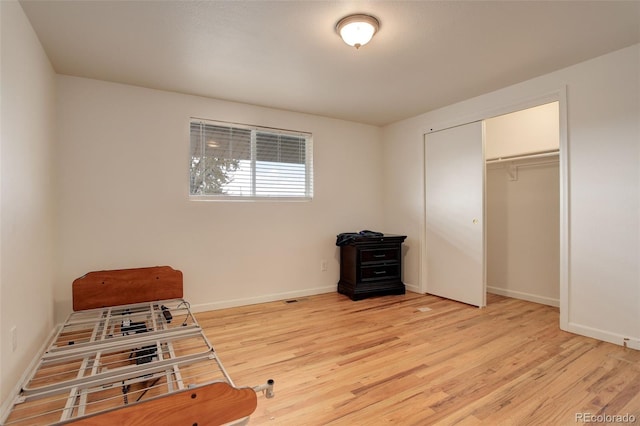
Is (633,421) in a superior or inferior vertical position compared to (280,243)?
inferior

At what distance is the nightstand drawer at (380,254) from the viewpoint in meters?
4.04

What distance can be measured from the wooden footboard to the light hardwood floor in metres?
0.43

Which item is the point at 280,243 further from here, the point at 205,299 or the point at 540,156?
the point at 540,156

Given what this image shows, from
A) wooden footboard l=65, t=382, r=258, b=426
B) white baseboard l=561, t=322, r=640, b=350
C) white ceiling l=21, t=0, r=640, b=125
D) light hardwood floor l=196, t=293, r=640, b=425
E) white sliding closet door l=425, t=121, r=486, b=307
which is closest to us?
wooden footboard l=65, t=382, r=258, b=426

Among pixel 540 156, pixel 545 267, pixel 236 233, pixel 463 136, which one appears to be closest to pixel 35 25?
pixel 236 233

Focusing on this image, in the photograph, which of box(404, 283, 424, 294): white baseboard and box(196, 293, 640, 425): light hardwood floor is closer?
box(196, 293, 640, 425): light hardwood floor

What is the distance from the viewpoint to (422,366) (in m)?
2.22

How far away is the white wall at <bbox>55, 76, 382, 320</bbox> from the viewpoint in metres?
2.98

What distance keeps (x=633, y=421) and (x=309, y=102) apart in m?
3.60

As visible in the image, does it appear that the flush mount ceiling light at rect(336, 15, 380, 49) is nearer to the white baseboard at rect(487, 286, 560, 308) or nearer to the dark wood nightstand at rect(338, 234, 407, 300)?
the dark wood nightstand at rect(338, 234, 407, 300)

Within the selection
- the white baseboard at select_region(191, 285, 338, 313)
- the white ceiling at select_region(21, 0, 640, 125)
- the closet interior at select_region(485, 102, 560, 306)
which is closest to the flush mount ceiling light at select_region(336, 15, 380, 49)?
the white ceiling at select_region(21, 0, 640, 125)

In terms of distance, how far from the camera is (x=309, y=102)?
3732 mm

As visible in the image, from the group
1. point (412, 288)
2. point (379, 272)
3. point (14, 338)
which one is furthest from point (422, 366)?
point (14, 338)

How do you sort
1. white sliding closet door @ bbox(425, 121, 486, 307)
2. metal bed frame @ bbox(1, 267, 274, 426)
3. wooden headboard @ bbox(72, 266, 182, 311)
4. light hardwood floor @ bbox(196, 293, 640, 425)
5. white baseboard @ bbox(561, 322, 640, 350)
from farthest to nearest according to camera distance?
white sliding closet door @ bbox(425, 121, 486, 307)
wooden headboard @ bbox(72, 266, 182, 311)
white baseboard @ bbox(561, 322, 640, 350)
light hardwood floor @ bbox(196, 293, 640, 425)
metal bed frame @ bbox(1, 267, 274, 426)
